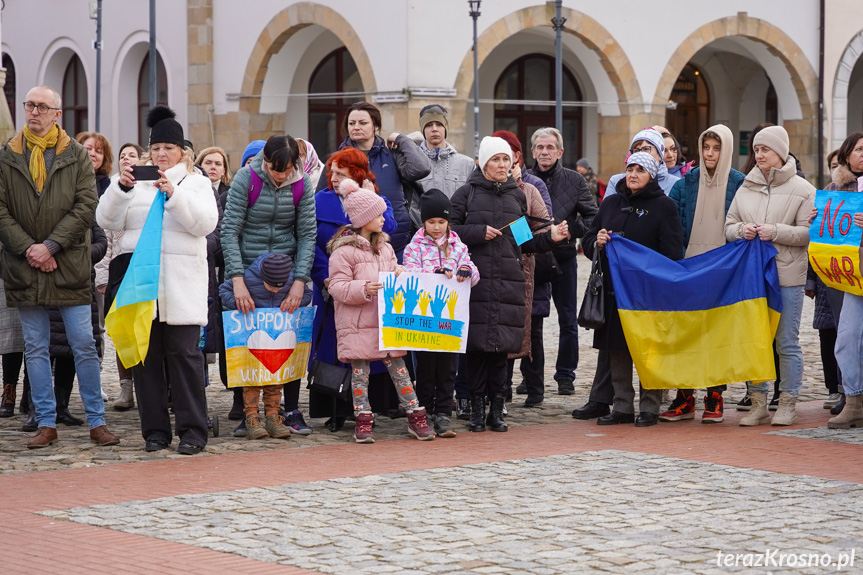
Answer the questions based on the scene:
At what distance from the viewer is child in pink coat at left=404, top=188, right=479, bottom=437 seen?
8750 mm

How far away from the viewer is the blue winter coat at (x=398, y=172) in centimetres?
941

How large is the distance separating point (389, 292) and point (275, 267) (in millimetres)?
720

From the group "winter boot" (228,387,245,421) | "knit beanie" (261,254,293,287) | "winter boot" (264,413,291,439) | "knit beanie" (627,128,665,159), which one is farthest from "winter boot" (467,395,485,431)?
"knit beanie" (627,128,665,159)

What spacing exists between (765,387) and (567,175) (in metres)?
2.42

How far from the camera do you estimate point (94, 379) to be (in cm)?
858

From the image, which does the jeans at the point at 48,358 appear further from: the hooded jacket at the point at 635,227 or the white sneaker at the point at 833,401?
the white sneaker at the point at 833,401

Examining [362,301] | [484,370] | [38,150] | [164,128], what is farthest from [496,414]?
[38,150]

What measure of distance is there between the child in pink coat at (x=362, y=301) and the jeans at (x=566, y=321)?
2750mm

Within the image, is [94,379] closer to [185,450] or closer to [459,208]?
[185,450]

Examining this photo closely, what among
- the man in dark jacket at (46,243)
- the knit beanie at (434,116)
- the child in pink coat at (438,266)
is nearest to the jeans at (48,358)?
the man in dark jacket at (46,243)

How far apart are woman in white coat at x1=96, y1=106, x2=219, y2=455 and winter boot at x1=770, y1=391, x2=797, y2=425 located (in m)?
3.74

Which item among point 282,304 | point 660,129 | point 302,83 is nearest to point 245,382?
point 282,304

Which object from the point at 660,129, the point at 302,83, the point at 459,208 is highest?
the point at 302,83

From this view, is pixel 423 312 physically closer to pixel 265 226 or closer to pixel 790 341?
pixel 265 226
